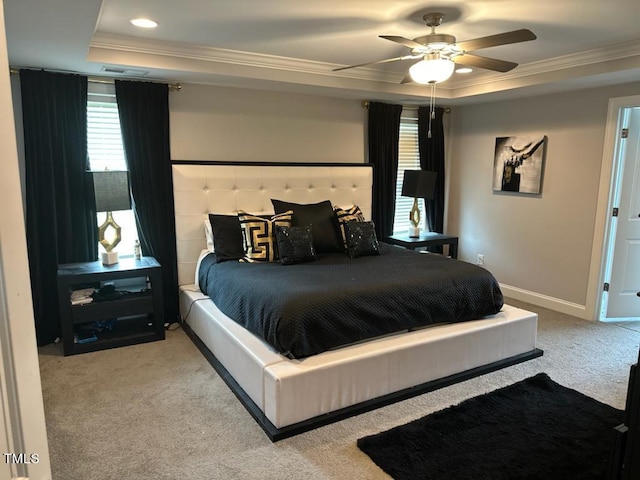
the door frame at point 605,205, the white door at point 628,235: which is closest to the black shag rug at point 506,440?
the door frame at point 605,205

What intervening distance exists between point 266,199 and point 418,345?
2.20 meters

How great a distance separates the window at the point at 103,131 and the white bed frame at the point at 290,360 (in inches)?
20.3

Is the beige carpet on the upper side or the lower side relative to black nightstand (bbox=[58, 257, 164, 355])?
lower

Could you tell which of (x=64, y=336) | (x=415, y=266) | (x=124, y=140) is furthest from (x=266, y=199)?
(x=64, y=336)

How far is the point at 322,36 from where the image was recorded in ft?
10.7

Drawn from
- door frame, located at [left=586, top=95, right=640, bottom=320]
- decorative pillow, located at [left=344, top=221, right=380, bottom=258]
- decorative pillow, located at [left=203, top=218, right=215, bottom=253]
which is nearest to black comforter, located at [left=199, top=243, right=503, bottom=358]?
decorative pillow, located at [left=344, top=221, right=380, bottom=258]

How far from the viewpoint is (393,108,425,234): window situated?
17.8 feet

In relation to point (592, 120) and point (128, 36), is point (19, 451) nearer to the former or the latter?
point (128, 36)

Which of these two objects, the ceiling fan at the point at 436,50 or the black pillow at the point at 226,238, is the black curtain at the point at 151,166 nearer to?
the black pillow at the point at 226,238

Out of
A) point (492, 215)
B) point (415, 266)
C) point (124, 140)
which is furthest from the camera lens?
point (492, 215)

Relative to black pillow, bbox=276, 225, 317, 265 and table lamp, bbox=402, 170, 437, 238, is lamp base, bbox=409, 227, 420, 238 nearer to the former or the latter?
table lamp, bbox=402, 170, 437, 238

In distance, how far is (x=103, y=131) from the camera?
387 centimetres

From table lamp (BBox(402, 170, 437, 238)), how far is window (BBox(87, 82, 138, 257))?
291 centimetres

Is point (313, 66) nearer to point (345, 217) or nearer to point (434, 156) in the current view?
point (345, 217)
